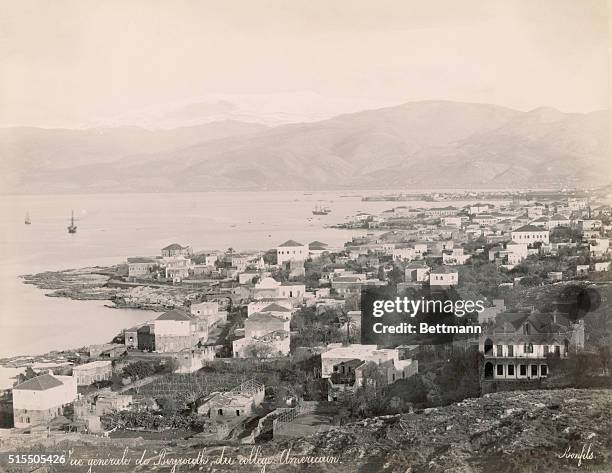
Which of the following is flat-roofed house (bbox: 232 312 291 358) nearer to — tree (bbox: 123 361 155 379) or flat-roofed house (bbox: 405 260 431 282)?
tree (bbox: 123 361 155 379)

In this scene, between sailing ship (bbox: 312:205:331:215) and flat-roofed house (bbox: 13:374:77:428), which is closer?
flat-roofed house (bbox: 13:374:77:428)

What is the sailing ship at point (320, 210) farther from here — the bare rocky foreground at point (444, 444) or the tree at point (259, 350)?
the bare rocky foreground at point (444, 444)

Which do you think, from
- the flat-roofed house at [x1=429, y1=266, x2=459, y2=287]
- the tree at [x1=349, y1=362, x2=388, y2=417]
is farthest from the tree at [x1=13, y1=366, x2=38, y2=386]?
the flat-roofed house at [x1=429, y1=266, x2=459, y2=287]

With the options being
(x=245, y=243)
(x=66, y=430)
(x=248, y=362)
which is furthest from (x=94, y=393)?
(x=245, y=243)

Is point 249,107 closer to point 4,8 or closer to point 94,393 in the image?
point 4,8

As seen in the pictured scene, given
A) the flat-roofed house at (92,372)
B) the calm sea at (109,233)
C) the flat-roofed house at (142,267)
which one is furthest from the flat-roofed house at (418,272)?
the flat-roofed house at (92,372)
